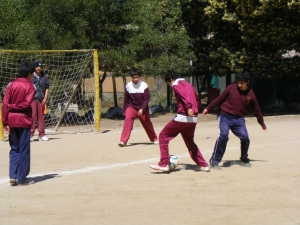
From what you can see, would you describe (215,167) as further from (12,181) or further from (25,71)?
(25,71)

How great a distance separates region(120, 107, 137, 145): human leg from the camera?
525 inches

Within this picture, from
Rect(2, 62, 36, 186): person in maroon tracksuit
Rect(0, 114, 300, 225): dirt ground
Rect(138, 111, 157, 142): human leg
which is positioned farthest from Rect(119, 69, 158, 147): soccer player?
Rect(2, 62, 36, 186): person in maroon tracksuit

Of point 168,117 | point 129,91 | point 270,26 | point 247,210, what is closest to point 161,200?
point 247,210

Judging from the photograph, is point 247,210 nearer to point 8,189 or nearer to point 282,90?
point 8,189

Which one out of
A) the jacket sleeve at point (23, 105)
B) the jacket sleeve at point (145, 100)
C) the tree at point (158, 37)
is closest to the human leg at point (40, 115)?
the jacket sleeve at point (145, 100)

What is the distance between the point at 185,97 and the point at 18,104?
2.50m

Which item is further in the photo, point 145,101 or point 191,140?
point 145,101

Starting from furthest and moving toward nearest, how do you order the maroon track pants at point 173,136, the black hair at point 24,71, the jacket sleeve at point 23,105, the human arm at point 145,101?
the human arm at point 145,101 < the maroon track pants at point 173,136 < the black hair at point 24,71 < the jacket sleeve at point 23,105

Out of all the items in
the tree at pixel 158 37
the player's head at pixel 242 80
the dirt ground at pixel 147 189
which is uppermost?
the tree at pixel 158 37

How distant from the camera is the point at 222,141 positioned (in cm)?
1016

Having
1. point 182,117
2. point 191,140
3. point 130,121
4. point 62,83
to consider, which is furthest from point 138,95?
point 62,83

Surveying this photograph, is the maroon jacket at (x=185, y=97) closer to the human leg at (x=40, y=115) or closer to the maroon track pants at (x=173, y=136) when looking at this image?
the maroon track pants at (x=173, y=136)

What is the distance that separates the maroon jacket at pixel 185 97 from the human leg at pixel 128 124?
12.5 ft

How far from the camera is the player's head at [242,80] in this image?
10062 mm
